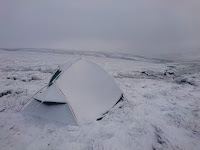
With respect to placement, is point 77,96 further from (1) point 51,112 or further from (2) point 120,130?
(2) point 120,130

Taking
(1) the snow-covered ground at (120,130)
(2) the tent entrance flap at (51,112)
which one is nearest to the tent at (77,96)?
(2) the tent entrance flap at (51,112)

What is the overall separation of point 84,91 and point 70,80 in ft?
2.45

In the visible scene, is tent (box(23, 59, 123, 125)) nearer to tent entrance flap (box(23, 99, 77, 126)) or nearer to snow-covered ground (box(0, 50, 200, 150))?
tent entrance flap (box(23, 99, 77, 126))

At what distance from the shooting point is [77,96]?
5.66 m

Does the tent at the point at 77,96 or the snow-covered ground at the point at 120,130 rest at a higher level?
the tent at the point at 77,96

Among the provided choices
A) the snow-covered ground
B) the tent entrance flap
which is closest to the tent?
the tent entrance flap

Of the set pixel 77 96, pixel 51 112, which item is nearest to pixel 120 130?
pixel 77 96

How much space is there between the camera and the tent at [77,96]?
534cm

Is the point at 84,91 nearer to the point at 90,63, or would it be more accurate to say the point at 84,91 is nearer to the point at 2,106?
the point at 90,63

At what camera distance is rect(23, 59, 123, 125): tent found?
17.5 feet

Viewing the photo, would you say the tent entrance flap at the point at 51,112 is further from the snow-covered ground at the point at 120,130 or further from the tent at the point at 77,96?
the snow-covered ground at the point at 120,130

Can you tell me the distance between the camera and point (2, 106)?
6684mm

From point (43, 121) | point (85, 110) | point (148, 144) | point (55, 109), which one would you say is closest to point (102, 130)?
point (85, 110)

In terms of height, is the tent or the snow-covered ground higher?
the tent
